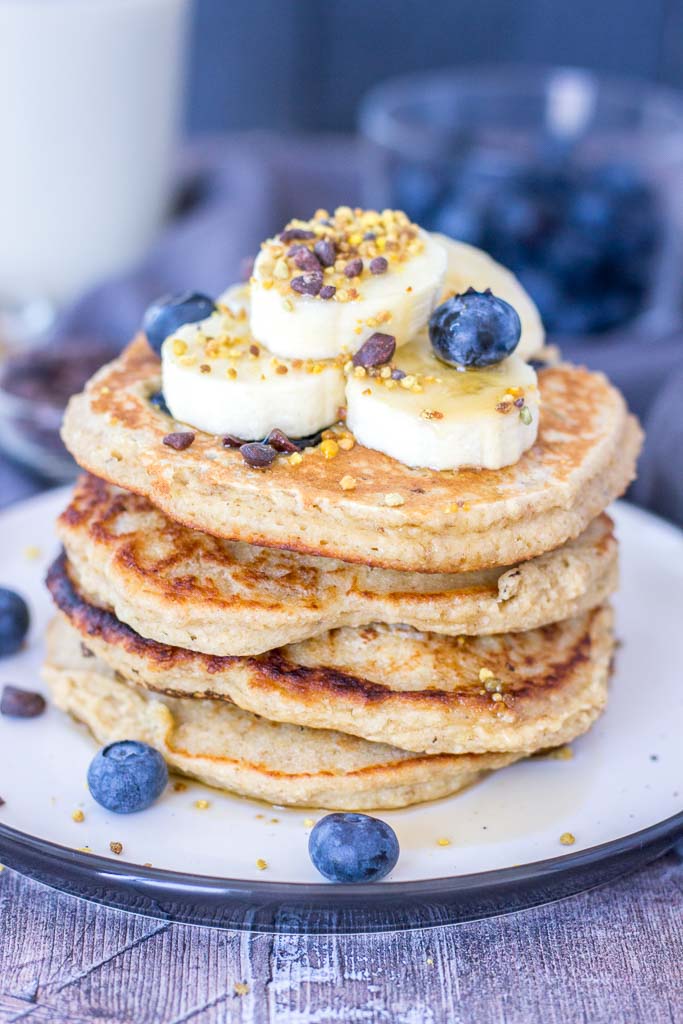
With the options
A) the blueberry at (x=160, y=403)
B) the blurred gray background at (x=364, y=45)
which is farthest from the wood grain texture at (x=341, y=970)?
the blurred gray background at (x=364, y=45)

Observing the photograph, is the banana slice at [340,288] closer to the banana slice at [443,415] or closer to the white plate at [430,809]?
the banana slice at [443,415]

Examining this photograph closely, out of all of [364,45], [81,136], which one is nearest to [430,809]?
[81,136]

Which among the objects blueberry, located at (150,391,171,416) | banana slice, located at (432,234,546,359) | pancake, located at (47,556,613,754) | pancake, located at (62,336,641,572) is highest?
banana slice, located at (432,234,546,359)

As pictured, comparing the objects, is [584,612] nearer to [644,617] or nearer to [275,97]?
[644,617]

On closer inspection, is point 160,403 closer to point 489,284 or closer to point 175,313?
point 175,313

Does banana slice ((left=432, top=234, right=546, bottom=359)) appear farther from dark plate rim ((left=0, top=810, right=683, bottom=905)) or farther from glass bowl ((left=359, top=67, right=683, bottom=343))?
glass bowl ((left=359, top=67, right=683, bottom=343))

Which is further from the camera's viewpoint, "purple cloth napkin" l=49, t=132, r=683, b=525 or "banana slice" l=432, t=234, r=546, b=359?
"purple cloth napkin" l=49, t=132, r=683, b=525

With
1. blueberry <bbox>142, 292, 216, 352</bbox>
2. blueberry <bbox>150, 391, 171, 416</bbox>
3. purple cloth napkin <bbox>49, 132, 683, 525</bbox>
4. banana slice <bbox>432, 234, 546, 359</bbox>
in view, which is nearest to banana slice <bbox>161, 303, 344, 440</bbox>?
blueberry <bbox>150, 391, 171, 416</bbox>
